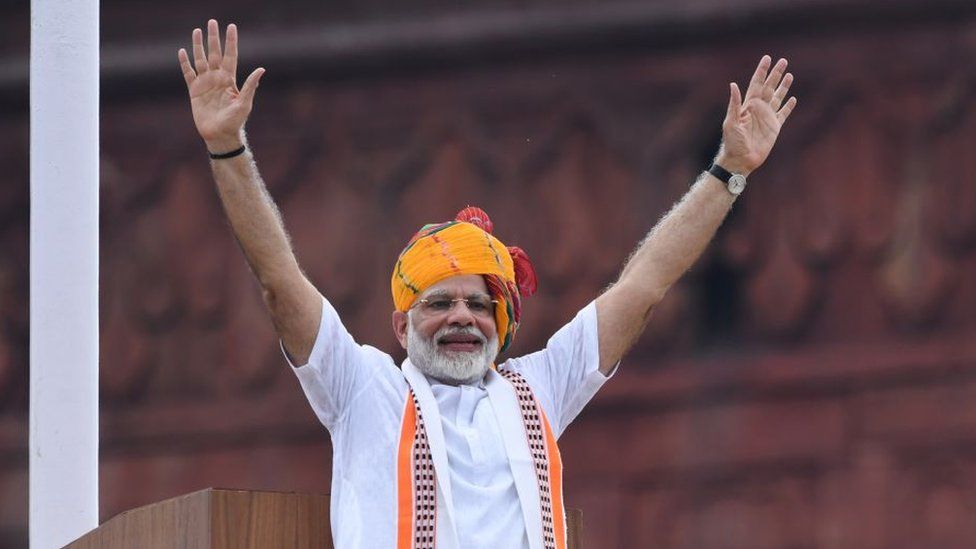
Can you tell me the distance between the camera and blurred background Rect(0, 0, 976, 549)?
23.0 ft

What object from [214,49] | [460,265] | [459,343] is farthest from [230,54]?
[459,343]

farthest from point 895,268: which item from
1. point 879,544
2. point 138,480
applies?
point 138,480

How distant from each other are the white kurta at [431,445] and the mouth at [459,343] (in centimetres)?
7

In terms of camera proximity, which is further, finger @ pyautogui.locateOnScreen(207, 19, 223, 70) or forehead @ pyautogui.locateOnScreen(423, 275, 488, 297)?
forehead @ pyautogui.locateOnScreen(423, 275, 488, 297)

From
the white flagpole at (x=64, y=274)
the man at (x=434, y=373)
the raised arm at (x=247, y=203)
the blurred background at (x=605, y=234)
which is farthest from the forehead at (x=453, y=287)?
the blurred background at (x=605, y=234)

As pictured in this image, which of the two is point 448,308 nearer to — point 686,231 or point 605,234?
point 686,231

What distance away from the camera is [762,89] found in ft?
14.6

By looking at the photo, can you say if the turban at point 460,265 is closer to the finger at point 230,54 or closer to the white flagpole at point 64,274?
the finger at point 230,54

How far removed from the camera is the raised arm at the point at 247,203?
396 cm

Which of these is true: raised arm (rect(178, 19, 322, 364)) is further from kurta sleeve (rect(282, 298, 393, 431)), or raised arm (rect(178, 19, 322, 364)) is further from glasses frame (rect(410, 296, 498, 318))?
glasses frame (rect(410, 296, 498, 318))

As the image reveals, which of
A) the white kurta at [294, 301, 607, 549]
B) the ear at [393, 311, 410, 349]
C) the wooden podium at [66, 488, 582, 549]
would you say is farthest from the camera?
the ear at [393, 311, 410, 349]

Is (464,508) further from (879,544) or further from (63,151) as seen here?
(879,544)

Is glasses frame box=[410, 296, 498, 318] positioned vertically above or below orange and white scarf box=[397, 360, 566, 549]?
above

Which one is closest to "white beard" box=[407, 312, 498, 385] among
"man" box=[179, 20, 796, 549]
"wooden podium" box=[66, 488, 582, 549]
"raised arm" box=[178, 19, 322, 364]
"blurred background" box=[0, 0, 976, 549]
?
"man" box=[179, 20, 796, 549]
